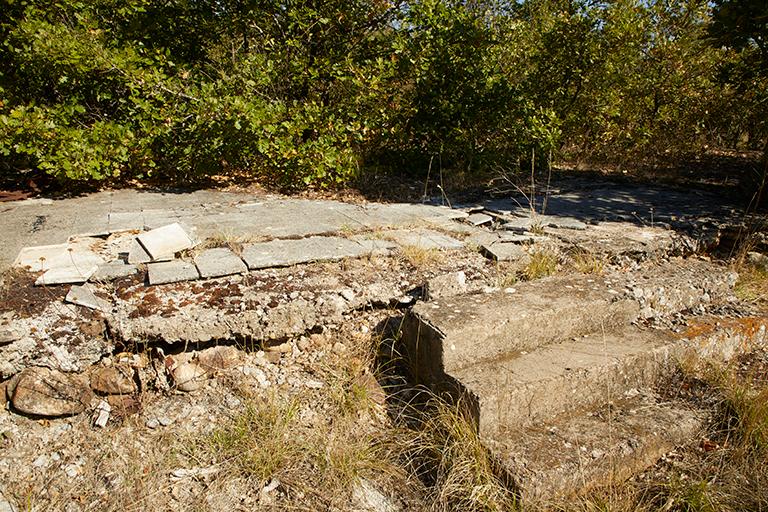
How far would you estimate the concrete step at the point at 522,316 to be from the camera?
2.12 meters

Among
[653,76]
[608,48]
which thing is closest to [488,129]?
[608,48]

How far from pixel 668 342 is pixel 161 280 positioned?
2.51 meters

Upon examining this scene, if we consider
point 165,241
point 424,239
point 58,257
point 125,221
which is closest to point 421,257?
point 424,239

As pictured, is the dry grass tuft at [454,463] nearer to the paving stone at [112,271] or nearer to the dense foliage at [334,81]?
the paving stone at [112,271]

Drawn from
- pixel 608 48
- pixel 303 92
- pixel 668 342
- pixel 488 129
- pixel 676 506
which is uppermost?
pixel 608 48

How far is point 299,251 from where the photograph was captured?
2.89 metres

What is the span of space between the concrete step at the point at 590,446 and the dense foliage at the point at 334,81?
3.42 metres

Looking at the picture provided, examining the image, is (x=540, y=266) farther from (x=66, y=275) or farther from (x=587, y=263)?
(x=66, y=275)

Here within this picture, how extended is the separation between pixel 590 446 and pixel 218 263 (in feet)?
6.59

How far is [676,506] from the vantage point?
168 centimetres

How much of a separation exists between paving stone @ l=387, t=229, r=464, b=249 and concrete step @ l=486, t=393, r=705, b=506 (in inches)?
55.9

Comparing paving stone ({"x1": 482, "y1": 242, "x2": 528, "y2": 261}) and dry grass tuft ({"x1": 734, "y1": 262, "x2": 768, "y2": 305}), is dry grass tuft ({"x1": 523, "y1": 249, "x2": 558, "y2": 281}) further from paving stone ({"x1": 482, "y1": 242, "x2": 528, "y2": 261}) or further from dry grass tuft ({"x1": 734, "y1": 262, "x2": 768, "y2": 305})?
dry grass tuft ({"x1": 734, "y1": 262, "x2": 768, "y2": 305})

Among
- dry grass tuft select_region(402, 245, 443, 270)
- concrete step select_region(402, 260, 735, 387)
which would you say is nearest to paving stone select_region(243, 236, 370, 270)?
dry grass tuft select_region(402, 245, 443, 270)

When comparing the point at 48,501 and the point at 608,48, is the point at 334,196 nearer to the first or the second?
the point at 48,501
